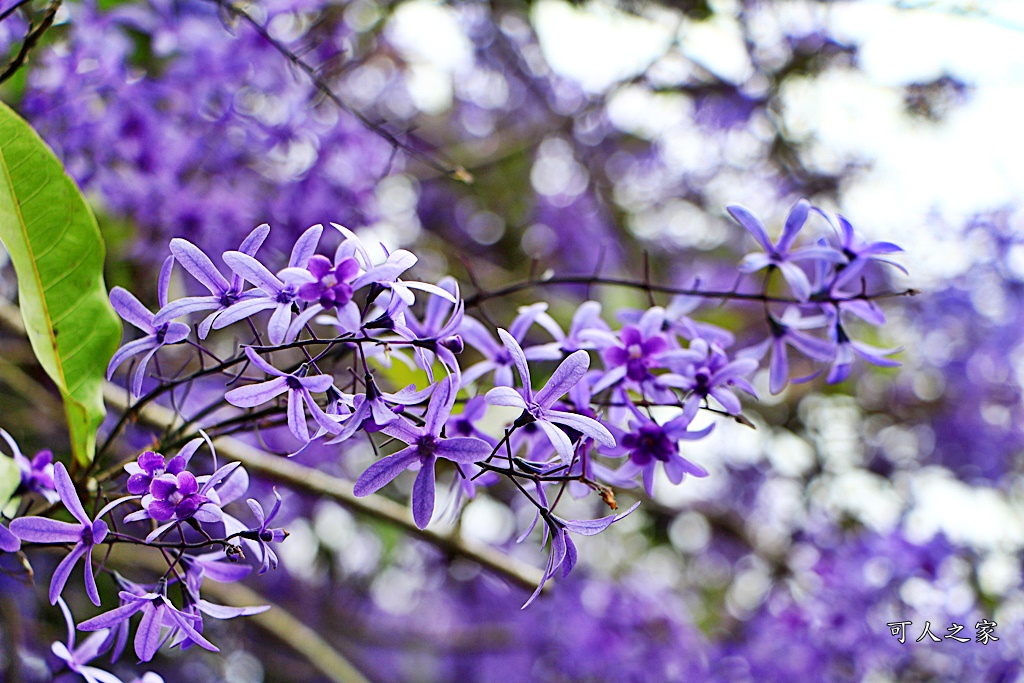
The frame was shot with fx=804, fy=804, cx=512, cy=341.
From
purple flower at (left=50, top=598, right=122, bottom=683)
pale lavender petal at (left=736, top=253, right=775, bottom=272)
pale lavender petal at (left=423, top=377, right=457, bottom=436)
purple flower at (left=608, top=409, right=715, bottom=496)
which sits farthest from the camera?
pale lavender petal at (left=736, top=253, right=775, bottom=272)

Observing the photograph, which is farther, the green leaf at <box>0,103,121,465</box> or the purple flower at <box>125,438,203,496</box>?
the green leaf at <box>0,103,121,465</box>

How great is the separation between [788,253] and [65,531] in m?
0.91

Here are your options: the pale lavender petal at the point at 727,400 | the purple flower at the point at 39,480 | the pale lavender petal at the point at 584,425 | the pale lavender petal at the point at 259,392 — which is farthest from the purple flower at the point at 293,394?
the pale lavender petal at the point at 727,400

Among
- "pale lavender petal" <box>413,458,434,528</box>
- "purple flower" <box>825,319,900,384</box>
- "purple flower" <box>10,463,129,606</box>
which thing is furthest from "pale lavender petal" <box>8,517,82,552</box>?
"purple flower" <box>825,319,900,384</box>

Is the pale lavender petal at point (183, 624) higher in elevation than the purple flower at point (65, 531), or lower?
lower

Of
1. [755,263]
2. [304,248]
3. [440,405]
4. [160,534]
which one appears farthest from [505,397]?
[755,263]

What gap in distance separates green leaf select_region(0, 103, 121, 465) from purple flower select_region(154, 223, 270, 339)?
0.91 feet

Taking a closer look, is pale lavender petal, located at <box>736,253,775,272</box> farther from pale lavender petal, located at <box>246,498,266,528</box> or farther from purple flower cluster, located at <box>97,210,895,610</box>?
pale lavender petal, located at <box>246,498,266,528</box>

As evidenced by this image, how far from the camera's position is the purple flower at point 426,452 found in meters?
0.73

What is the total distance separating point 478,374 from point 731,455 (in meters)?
2.83

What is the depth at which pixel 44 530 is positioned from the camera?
750 millimetres

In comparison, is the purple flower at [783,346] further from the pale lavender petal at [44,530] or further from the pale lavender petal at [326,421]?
the pale lavender petal at [44,530]

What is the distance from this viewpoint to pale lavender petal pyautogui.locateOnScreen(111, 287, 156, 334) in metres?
0.86

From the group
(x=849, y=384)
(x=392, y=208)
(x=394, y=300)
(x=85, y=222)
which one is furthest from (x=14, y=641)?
(x=849, y=384)
